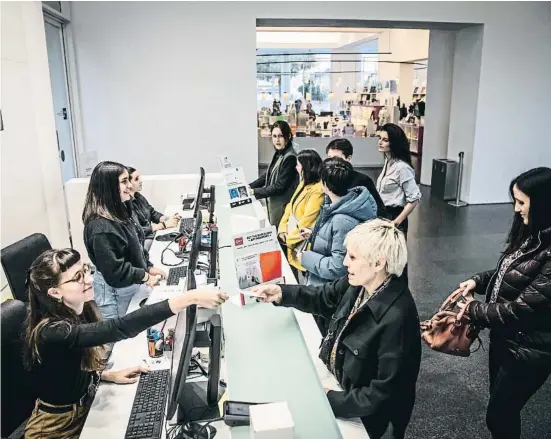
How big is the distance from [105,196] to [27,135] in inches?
55.6

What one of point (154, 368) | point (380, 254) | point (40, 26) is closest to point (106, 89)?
point (40, 26)

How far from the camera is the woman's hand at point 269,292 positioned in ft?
6.70

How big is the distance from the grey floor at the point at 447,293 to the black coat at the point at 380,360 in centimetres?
Result: 111

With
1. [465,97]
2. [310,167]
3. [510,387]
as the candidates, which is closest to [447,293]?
[310,167]

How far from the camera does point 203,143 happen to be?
682cm

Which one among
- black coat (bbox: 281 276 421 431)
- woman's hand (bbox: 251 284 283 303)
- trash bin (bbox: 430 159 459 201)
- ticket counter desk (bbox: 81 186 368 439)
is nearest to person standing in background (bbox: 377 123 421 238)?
ticket counter desk (bbox: 81 186 368 439)

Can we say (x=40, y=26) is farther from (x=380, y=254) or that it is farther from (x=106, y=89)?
(x=380, y=254)

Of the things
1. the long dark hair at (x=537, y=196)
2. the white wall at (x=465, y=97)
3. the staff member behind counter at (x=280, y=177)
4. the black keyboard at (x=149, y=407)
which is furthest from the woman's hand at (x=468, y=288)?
the white wall at (x=465, y=97)

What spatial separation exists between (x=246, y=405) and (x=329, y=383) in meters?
0.46

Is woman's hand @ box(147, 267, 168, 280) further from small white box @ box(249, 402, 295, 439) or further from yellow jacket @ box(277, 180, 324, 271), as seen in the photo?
small white box @ box(249, 402, 295, 439)

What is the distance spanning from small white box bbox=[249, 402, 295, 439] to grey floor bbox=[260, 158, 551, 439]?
5.69 ft

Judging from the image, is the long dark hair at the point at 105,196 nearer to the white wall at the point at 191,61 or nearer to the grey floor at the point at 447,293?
the grey floor at the point at 447,293

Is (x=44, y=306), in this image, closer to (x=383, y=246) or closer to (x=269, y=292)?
(x=269, y=292)

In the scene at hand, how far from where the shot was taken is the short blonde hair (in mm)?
1770
